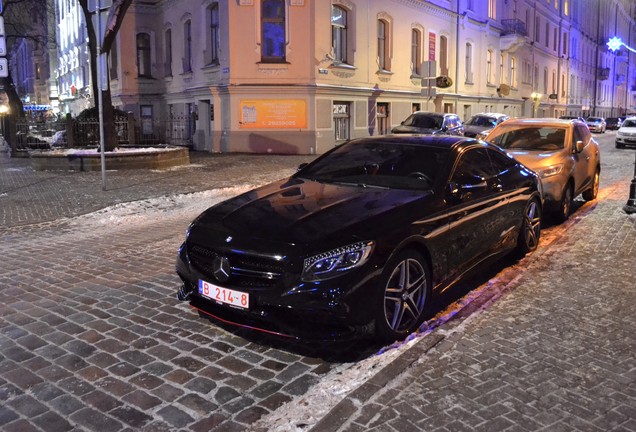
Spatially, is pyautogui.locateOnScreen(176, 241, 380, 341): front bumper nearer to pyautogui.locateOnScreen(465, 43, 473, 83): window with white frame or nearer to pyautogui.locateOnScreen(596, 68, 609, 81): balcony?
pyautogui.locateOnScreen(465, 43, 473, 83): window with white frame

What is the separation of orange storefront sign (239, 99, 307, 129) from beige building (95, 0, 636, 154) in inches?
1.6

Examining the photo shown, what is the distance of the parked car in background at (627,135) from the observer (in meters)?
26.9

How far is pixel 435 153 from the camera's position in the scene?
5.60 m

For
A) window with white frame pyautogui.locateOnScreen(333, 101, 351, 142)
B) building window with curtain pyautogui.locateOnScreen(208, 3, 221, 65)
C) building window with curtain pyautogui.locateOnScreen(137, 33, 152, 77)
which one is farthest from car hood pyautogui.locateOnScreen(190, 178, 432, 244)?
building window with curtain pyautogui.locateOnScreen(137, 33, 152, 77)

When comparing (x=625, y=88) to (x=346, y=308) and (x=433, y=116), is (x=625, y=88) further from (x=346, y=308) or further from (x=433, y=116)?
(x=346, y=308)

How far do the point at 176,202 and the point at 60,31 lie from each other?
5029 centimetres

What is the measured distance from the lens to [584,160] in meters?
10.4

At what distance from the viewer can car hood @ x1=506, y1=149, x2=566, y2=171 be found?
29.9 feet

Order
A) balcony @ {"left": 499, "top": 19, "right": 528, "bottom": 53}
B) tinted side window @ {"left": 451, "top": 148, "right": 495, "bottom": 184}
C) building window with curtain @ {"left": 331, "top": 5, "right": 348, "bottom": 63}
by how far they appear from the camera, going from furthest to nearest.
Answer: balcony @ {"left": 499, "top": 19, "right": 528, "bottom": 53}
building window with curtain @ {"left": 331, "top": 5, "right": 348, "bottom": 63}
tinted side window @ {"left": 451, "top": 148, "right": 495, "bottom": 184}

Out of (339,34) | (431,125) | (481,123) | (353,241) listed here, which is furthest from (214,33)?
(353,241)

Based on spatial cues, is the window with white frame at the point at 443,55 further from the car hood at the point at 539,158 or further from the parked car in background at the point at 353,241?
the parked car in background at the point at 353,241

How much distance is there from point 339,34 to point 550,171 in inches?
725

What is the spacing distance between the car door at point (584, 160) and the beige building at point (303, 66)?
475 inches

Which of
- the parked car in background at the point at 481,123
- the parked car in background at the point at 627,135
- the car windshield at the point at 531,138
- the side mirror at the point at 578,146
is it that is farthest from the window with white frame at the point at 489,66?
the side mirror at the point at 578,146
